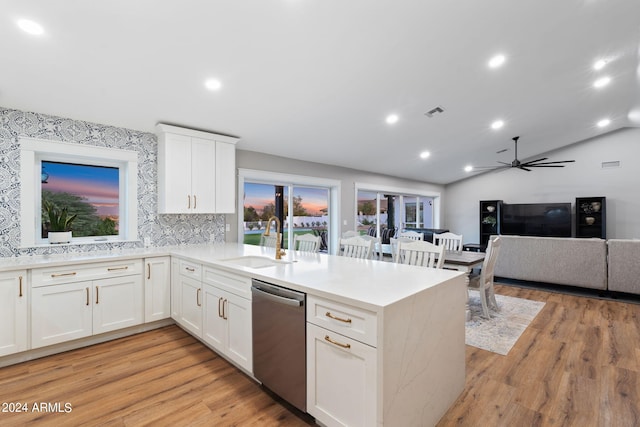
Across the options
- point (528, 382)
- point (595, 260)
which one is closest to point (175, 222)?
point (528, 382)

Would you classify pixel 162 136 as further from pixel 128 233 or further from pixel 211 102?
pixel 128 233

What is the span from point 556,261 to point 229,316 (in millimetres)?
5213

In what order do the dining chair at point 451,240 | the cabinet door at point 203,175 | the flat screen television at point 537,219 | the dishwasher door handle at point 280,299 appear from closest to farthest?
1. the dishwasher door handle at point 280,299
2. the cabinet door at point 203,175
3. the dining chair at point 451,240
4. the flat screen television at point 537,219

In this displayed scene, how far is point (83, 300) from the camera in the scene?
281 cm

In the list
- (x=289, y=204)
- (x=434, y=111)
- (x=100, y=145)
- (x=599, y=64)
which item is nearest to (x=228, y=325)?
(x=100, y=145)

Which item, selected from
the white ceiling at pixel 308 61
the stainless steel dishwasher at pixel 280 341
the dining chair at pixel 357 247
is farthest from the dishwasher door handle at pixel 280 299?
the white ceiling at pixel 308 61

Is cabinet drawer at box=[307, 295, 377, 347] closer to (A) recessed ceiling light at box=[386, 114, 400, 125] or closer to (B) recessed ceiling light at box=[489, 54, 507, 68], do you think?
(B) recessed ceiling light at box=[489, 54, 507, 68]

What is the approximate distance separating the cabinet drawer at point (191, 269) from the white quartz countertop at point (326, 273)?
0.07 metres

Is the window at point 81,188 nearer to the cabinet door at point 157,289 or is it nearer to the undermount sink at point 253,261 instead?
the cabinet door at point 157,289

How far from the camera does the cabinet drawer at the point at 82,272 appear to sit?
261 cm

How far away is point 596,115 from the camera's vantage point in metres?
5.52

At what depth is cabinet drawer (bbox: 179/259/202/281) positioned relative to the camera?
2.82 m

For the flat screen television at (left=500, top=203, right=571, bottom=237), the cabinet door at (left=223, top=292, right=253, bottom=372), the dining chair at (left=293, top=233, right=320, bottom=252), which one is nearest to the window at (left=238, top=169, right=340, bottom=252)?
the dining chair at (left=293, top=233, right=320, bottom=252)

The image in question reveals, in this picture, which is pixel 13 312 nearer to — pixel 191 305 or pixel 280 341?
pixel 191 305
